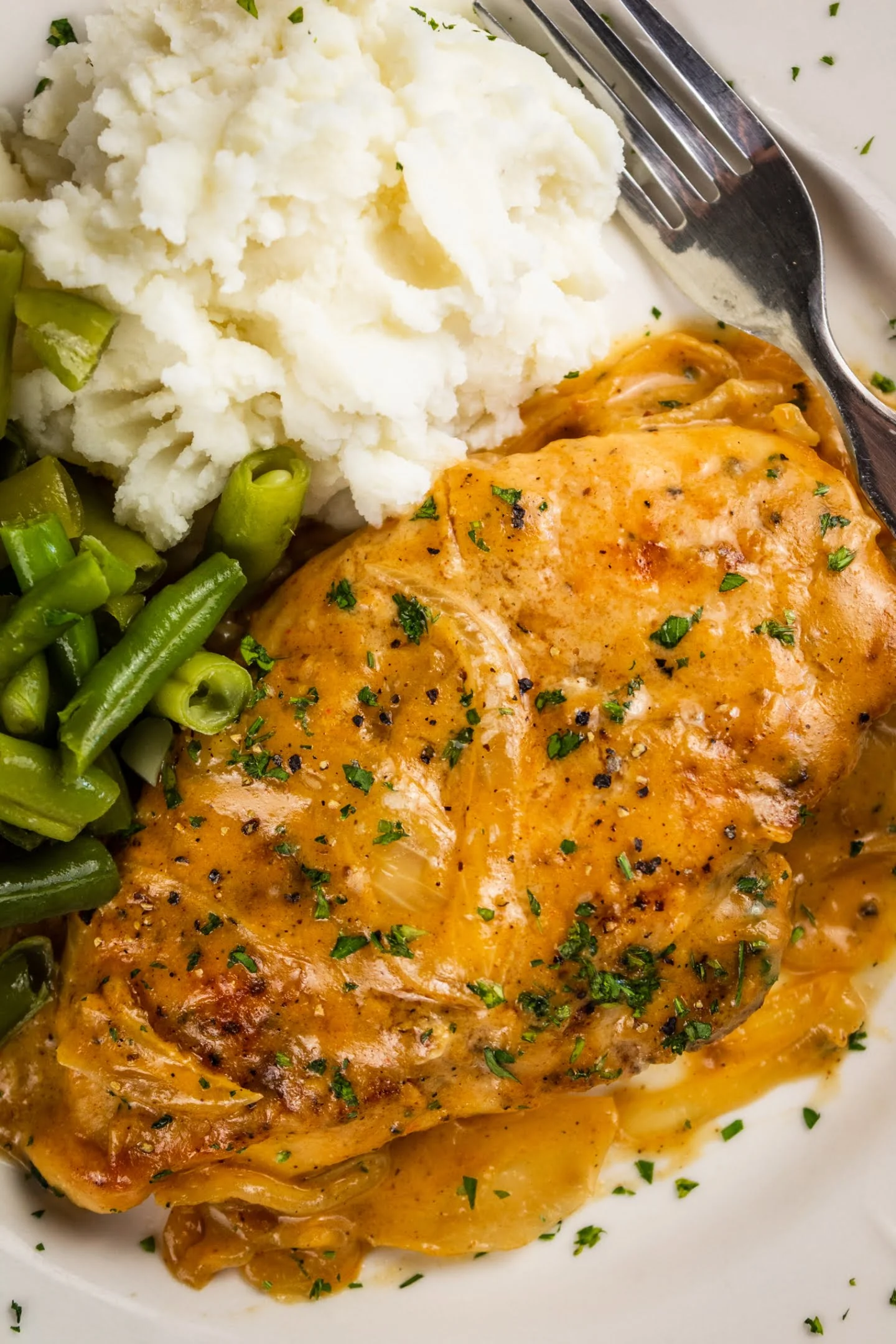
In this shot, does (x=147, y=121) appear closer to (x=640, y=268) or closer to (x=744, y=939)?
(x=640, y=268)

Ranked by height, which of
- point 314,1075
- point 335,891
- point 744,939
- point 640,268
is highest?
point 640,268

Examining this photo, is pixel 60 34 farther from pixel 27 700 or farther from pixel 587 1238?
pixel 587 1238

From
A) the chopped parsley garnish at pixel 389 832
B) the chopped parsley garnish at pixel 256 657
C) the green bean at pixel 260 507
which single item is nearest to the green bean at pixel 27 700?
the chopped parsley garnish at pixel 256 657

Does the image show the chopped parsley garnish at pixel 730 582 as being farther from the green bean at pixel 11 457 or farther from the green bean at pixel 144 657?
the green bean at pixel 11 457

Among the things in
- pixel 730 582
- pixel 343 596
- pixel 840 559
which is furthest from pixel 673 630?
pixel 343 596

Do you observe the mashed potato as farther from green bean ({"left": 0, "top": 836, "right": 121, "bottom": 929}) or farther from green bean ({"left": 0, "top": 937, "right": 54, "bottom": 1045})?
green bean ({"left": 0, "top": 937, "right": 54, "bottom": 1045})

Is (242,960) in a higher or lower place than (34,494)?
lower

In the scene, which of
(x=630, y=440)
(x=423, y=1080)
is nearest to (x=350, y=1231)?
(x=423, y=1080)
